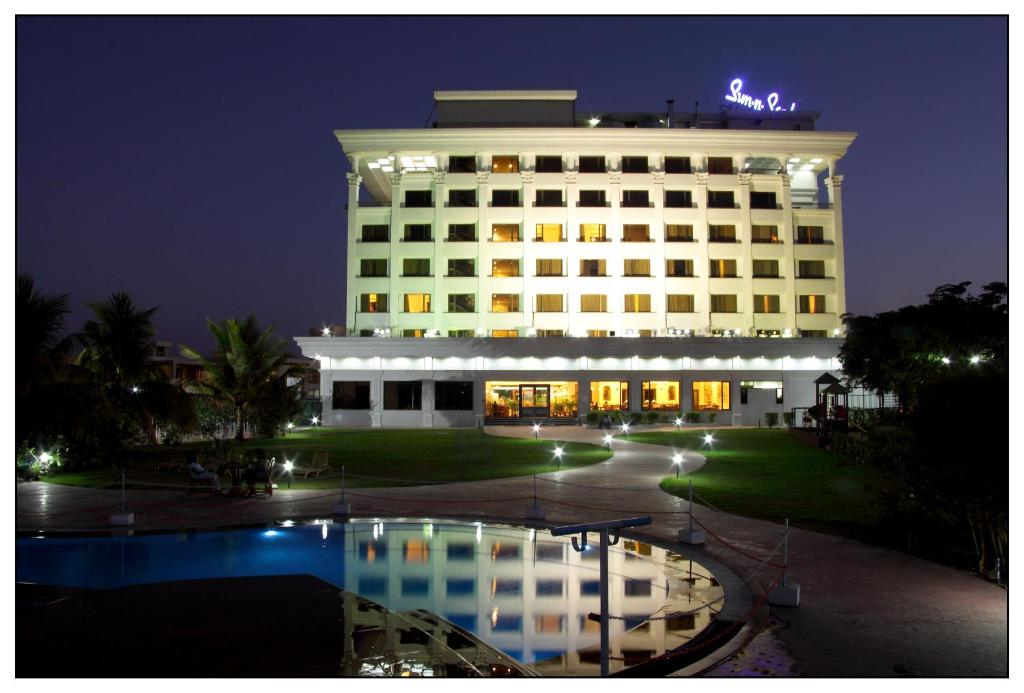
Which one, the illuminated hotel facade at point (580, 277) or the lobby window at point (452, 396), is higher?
the illuminated hotel facade at point (580, 277)

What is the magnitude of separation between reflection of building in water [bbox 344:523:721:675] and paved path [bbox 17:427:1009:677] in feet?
3.08

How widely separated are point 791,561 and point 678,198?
47839 millimetres

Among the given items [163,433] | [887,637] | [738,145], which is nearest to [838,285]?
[738,145]

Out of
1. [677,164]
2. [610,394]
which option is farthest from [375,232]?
[677,164]

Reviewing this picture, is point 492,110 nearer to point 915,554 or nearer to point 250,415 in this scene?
A: point 250,415

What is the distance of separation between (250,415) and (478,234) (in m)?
23.4

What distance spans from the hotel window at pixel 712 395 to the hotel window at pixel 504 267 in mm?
15321

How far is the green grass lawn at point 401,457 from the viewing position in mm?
20438

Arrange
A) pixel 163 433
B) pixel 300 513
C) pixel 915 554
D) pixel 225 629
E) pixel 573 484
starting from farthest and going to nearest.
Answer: pixel 163 433 → pixel 573 484 → pixel 300 513 → pixel 915 554 → pixel 225 629

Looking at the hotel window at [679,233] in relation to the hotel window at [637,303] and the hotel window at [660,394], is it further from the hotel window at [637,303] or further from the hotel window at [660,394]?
the hotel window at [660,394]

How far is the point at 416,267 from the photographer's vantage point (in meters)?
53.3

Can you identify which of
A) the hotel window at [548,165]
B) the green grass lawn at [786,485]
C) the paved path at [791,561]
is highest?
the hotel window at [548,165]

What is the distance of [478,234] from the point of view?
53.4 m

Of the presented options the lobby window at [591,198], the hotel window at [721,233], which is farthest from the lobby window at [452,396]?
the hotel window at [721,233]
